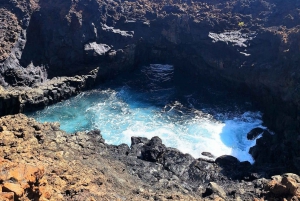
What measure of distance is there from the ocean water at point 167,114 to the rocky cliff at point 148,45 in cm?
202

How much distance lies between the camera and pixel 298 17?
124 ft

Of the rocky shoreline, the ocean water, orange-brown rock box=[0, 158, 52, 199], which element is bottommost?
the ocean water

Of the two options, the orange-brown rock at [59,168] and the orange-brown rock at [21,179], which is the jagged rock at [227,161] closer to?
the orange-brown rock at [59,168]

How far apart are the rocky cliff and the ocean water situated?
2023 mm

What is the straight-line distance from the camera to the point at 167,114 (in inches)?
1378

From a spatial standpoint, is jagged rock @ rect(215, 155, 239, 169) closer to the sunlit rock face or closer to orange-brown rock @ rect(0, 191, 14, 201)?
the sunlit rock face

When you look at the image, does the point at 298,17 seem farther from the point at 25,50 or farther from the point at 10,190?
the point at 10,190

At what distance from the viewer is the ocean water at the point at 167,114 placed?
30.2 m

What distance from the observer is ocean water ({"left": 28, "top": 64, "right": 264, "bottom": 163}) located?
30.2 m

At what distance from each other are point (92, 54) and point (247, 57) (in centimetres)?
2138

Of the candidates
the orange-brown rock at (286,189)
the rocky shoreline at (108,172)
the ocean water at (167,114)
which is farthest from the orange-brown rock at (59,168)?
the ocean water at (167,114)

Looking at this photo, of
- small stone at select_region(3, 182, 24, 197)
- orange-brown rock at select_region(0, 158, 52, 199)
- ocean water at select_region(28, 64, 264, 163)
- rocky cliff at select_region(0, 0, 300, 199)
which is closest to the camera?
small stone at select_region(3, 182, 24, 197)

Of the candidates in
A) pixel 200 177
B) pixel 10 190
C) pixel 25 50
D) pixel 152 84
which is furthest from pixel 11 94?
pixel 10 190

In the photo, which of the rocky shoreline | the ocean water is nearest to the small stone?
the rocky shoreline
